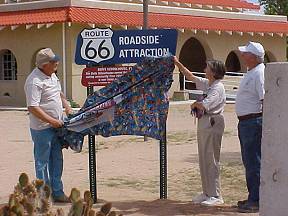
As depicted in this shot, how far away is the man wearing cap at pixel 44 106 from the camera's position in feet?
24.3

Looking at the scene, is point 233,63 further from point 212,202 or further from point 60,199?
→ point 60,199

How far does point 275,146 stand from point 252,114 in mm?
2291

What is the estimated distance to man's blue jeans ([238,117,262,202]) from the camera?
699cm

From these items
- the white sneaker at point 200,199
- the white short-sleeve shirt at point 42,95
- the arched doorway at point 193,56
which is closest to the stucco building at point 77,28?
the arched doorway at point 193,56

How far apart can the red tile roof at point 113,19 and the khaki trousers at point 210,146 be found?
1752 centimetres

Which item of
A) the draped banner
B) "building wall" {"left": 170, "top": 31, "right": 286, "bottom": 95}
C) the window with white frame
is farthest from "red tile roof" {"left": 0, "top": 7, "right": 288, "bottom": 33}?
the draped banner

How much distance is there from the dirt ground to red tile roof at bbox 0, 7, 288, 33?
870cm

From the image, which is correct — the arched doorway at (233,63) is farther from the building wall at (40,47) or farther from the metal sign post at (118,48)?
the metal sign post at (118,48)

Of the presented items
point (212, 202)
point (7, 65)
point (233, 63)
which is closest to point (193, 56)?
point (233, 63)

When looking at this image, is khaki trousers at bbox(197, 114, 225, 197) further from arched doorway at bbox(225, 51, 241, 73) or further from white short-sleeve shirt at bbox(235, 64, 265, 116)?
arched doorway at bbox(225, 51, 241, 73)

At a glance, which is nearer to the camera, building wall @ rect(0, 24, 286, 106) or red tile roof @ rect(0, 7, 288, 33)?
red tile roof @ rect(0, 7, 288, 33)

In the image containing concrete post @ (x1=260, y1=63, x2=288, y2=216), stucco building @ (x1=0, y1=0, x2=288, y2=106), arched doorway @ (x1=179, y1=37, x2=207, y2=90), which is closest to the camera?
concrete post @ (x1=260, y1=63, x2=288, y2=216)

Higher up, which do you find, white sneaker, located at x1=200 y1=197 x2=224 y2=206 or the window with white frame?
the window with white frame

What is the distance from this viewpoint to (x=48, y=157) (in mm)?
7684
